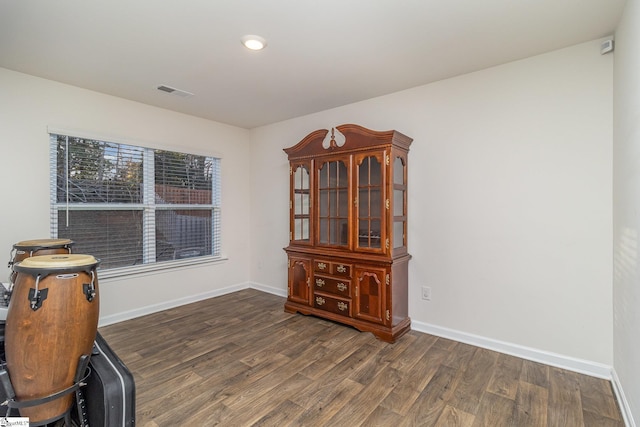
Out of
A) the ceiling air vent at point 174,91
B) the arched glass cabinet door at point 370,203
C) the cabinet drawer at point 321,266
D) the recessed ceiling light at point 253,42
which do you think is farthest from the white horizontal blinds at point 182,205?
the arched glass cabinet door at point 370,203

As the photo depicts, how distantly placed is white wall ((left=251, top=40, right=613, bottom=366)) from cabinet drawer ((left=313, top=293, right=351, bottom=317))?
25.5 inches

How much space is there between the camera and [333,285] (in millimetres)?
3238

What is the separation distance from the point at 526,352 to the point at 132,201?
13.5 ft

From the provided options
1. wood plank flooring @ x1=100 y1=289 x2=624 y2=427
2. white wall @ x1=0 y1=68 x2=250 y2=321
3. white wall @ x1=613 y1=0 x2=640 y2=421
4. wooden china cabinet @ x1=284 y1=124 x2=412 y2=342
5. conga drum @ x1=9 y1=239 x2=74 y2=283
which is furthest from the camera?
wooden china cabinet @ x1=284 y1=124 x2=412 y2=342

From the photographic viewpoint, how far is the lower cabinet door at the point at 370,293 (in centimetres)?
289

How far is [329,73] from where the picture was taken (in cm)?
277

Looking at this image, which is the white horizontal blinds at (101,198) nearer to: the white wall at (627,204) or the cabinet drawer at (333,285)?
the cabinet drawer at (333,285)

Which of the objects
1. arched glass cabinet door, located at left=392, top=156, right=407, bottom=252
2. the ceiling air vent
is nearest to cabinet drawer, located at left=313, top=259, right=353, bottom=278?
arched glass cabinet door, located at left=392, top=156, right=407, bottom=252

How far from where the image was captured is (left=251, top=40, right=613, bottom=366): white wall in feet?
7.45

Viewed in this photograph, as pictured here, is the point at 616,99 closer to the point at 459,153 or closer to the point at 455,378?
the point at 459,153

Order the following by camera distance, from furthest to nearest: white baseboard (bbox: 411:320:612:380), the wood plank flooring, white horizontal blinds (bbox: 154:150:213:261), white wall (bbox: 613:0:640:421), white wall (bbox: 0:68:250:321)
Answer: white horizontal blinds (bbox: 154:150:213:261), white wall (bbox: 0:68:250:321), white baseboard (bbox: 411:320:612:380), the wood plank flooring, white wall (bbox: 613:0:640:421)

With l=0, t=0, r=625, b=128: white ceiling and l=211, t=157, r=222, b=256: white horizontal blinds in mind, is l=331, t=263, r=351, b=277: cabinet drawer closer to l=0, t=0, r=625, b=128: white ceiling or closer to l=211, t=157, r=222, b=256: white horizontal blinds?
l=0, t=0, r=625, b=128: white ceiling

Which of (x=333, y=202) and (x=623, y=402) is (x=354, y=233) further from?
(x=623, y=402)

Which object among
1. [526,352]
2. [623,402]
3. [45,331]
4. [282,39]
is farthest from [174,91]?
[623,402]
